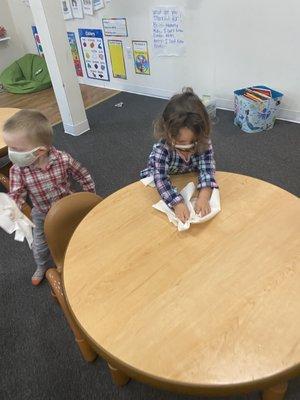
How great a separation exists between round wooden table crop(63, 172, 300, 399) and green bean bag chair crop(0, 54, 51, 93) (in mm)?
3765

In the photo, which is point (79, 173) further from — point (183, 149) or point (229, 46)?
point (229, 46)

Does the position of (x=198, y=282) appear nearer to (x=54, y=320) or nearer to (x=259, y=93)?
(x=54, y=320)

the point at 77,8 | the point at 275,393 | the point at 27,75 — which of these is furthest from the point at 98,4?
the point at 275,393

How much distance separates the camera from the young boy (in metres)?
1.37

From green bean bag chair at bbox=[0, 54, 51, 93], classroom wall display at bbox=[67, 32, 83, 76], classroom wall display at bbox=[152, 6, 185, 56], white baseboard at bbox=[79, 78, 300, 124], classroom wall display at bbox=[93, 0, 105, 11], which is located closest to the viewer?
white baseboard at bbox=[79, 78, 300, 124]

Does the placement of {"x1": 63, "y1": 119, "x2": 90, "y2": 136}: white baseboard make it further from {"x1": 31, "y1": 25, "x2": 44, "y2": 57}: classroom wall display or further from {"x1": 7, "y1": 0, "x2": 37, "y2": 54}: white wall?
{"x1": 7, "y1": 0, "x2": 37, "y2": 54}: white wall

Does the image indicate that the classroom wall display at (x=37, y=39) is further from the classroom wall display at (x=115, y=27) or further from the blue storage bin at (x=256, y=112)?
the blue storage bin at (x=256, y=112)

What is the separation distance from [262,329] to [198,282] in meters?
0.19

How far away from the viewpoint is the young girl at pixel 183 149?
1.17 meters

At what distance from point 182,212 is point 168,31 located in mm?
2704

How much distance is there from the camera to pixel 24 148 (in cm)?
137

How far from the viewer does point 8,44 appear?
15.7 ft

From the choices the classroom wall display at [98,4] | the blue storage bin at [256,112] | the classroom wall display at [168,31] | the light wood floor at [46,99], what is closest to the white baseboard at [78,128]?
the light wood floor at [46,99]

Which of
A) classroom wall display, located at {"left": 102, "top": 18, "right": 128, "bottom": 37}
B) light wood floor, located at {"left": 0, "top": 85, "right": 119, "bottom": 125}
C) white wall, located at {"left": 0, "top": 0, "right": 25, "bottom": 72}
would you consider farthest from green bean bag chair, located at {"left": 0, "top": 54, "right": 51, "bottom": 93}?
classroom wall display, located at {"left": 102, "top": 18, "right": 128, "bottom": 37}
